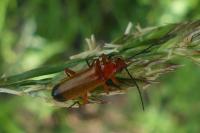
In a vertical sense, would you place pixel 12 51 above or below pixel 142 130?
above

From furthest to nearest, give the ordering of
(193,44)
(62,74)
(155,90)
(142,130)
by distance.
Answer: (142,130) < (155,90) < (62,74) < (193,44)

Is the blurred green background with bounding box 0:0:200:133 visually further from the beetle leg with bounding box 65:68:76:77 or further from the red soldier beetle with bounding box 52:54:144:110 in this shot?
the beetle leg with bounding box 65:68:76:77

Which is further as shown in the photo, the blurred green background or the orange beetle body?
the blurred green background

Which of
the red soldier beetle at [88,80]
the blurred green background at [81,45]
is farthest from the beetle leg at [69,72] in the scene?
the blurred green background at [81,45]

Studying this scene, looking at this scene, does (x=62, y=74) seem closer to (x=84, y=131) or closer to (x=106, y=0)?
(x=106, y=0)

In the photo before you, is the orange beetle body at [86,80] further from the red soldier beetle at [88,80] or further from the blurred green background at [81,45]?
the blurred green background at [81,45]

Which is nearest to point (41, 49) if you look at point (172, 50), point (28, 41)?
point (28, 41)

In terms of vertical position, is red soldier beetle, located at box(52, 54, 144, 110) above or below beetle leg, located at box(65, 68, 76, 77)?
below

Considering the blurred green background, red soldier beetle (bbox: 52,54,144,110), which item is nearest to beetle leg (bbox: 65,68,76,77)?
red soldier beetle (bbox: 52,54,144,110)
